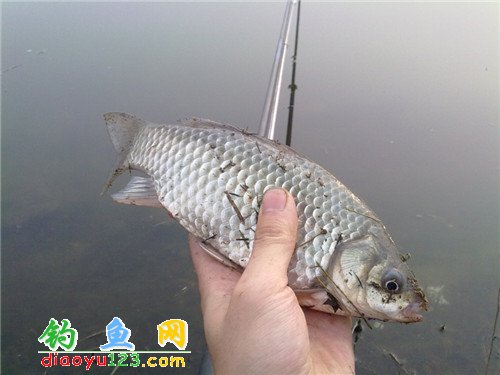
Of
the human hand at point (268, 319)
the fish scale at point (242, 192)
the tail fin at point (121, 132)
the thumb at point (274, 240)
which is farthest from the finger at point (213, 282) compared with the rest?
the tail fin at point (121, 132)

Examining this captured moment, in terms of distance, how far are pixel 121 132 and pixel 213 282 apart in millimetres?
766

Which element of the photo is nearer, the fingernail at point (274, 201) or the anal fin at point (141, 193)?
the fingernail at point (274, 201)

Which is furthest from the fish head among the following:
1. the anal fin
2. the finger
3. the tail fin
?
the tail fin

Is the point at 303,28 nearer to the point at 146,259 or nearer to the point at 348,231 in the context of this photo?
the point at 146,259

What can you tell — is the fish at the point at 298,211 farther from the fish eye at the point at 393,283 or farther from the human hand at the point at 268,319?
the human hand at the point at 268,319

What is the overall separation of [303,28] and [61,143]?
3031 mm

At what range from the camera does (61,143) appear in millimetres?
3578

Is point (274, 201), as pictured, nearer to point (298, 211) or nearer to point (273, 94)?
point (298, 211)

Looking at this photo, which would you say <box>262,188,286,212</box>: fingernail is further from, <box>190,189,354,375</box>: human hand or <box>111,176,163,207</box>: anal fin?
<box>111,176,163,207</box>: anal fin

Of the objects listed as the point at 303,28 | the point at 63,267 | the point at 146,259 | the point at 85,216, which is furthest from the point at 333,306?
the point at 303,28

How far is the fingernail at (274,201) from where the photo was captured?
59.7 inches

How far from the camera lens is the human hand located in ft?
4.42

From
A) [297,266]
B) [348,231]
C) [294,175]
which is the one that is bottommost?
[297,266]

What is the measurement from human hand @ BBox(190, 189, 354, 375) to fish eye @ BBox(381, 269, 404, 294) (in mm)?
275
